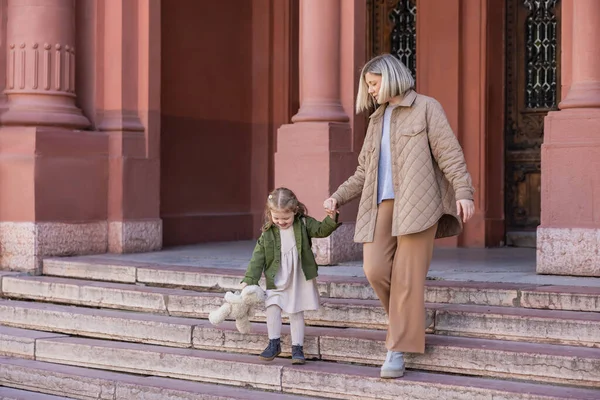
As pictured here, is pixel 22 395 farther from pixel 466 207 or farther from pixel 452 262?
pixel 452 262

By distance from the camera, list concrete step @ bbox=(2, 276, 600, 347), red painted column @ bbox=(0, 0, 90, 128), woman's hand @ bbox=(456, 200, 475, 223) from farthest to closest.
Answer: red painted column @ bbox=(0, 0, 90, 128)
concrete step @ bbox=(2, 276, 600, 347)
woman's hand @ bbox=(456, 200, 475, 223)

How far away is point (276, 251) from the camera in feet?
20.9

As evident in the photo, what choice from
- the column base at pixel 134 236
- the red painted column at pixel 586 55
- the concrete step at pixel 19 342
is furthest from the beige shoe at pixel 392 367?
the column base at pixel 134 236

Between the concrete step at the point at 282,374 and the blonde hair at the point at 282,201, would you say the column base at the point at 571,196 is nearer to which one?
the concrete step at the point at 282,374

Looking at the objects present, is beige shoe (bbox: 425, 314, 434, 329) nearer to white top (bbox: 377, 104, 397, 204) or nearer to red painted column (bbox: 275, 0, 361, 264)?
white top (bbox: 377, 104, 397, 204)

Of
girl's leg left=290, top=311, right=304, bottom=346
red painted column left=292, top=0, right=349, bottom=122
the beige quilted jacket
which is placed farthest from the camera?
red painted column left=292, top=0, right=349, bottom=122

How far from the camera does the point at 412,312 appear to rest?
581 centimetres

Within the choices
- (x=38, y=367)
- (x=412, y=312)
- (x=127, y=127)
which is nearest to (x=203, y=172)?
(x=127, y=127)

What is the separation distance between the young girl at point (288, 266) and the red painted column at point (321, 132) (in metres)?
2.39

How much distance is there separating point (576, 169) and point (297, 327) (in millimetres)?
2741

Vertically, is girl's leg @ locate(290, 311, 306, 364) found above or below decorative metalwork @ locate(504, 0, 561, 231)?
below

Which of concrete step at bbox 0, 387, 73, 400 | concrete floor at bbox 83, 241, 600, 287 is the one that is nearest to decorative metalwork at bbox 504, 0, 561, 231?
concrete floor at bbox 83, 241, 600, 287

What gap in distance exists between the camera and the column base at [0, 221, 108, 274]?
375 inches

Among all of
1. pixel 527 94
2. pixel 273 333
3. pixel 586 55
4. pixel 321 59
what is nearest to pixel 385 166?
pixel 273 333
